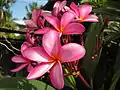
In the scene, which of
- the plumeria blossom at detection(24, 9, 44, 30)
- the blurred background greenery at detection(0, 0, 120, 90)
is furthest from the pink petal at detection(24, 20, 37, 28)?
the blurred background greenery at detection(0, 0, 120, 90)

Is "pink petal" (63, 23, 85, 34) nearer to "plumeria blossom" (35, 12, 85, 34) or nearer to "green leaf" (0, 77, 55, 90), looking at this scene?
"plumeria blossom" (35, 12, 85, 34)

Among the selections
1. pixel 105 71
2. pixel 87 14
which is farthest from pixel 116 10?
pixel 87 14

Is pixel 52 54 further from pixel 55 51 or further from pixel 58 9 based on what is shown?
pixel 58 9

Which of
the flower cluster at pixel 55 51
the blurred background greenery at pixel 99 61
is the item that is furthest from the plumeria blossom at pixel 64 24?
the blurred background greenery at pixel 99 61

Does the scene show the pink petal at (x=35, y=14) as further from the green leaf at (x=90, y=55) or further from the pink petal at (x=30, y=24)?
the green leaf at (x=90, y=55)

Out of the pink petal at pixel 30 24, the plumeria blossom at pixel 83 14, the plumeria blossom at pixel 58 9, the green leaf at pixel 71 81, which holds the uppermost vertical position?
the plumeria blossom at pixel 58 9
